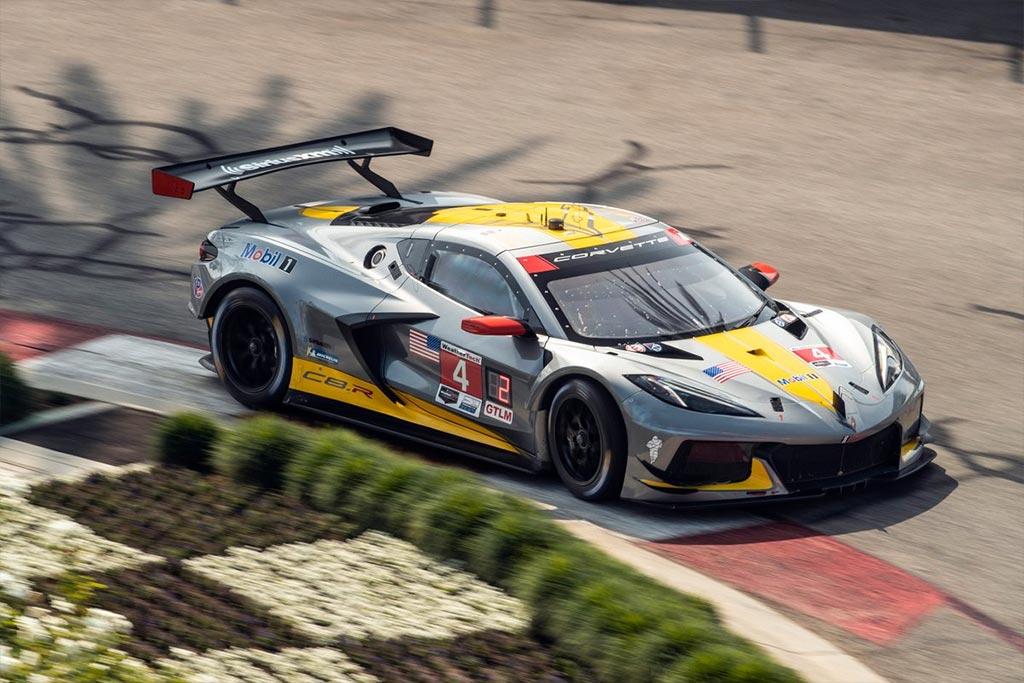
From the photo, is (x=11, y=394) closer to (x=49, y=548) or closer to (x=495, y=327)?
(x=49, y=548)

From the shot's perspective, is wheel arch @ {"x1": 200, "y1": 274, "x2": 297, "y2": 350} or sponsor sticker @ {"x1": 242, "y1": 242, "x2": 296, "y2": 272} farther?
sponsor sticker @ {"x1": 242, "y1": 242, "x2": 296, "y2": 272}

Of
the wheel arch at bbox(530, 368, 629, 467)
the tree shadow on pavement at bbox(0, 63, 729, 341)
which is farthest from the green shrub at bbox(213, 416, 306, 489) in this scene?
the tree shadow on pavement at bbox(0, 63, 729, 341)

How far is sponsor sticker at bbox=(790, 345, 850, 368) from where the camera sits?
7746 mm

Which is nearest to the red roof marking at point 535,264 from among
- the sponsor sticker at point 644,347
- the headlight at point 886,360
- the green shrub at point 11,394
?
the sponsor sticker at point 644,347

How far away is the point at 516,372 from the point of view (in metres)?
7.71

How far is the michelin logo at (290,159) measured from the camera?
913 centimetres

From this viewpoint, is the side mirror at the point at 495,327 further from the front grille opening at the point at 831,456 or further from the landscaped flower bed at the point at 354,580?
the front grille opening at the point at 831,456

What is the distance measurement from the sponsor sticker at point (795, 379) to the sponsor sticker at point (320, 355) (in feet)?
8.69

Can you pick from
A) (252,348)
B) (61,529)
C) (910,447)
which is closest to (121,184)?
(252,348)

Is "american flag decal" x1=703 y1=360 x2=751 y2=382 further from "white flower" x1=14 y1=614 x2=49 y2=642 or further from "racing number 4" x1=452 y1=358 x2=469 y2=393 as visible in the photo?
"white flower" x1=14 y1=614 x2=49 y2=642

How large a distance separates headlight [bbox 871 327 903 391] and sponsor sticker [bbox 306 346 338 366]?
122 inches

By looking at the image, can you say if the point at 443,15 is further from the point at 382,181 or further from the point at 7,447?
the point at 7,447

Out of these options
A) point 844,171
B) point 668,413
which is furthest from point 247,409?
point 844,171

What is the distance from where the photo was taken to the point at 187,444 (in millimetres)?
7473
